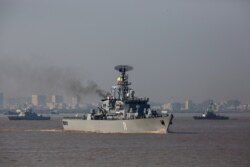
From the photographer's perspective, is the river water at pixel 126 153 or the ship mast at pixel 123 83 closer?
the river water at pixel 126 153

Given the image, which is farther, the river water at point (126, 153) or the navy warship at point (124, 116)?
the navy warship at point (124, 116)

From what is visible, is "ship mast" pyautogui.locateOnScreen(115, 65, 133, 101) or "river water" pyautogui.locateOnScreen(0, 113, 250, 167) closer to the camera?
"river water" pyautogui.locateOnScreen(0, 113, 250, 167)

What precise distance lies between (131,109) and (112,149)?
27.5m

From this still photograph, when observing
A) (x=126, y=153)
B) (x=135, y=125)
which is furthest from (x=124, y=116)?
(x=126, y=153)

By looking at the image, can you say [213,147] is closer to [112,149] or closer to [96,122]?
[112,149]

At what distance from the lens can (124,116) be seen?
3888 inches

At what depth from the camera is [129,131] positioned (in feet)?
322

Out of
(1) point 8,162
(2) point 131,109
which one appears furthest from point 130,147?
(2) point 131,109

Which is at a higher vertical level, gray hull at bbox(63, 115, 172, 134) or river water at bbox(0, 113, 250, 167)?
gray hull at bbox(63, 115, 172, 134)

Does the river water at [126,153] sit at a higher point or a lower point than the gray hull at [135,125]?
lower

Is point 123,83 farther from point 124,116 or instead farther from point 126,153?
point 126,153

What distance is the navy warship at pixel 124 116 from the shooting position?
96188 millimetres

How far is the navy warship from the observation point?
96.2 meters

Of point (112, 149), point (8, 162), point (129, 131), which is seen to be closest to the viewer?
point (8, 162)
